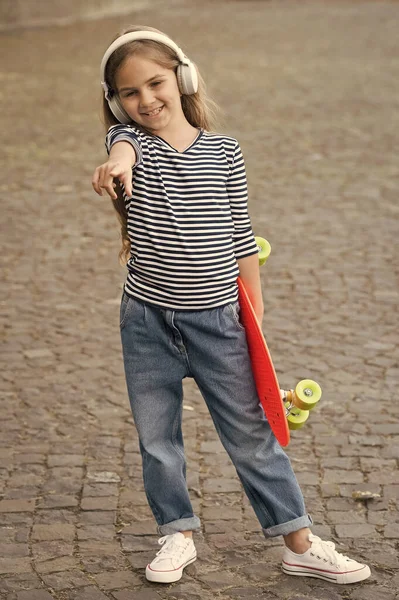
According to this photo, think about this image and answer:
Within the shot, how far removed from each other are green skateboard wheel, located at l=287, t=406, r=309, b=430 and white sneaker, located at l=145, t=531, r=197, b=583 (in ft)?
1.63

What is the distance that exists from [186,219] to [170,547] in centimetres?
102

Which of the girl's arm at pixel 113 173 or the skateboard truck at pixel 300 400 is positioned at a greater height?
the girl's arm at pixel 113 173

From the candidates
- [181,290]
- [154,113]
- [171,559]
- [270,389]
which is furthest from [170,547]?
[154,113]

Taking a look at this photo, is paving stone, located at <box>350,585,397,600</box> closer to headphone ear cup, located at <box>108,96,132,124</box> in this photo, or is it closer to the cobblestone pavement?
the cobblestone pavement

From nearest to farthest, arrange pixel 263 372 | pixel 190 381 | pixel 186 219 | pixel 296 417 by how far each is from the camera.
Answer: pixel 186 219
pixel 263 372
pixel 296 417
pixel 190 381

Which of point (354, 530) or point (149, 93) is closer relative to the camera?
point (149, 93)

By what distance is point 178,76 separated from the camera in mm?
3133

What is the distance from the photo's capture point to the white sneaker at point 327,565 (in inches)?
129

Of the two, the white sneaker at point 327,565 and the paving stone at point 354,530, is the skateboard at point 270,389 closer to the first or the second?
the white sneaker at point 327,565

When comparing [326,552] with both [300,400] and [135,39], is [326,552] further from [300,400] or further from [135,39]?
[135,39]

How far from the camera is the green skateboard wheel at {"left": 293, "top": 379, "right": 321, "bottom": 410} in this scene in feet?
10.4

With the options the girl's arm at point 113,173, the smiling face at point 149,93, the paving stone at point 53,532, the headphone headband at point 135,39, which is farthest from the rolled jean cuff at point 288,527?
the headphone headband at point 135,39

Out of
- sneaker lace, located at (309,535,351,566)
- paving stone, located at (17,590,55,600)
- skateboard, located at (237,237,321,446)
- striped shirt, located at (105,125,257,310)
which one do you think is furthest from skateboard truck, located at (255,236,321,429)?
paving stone, located at (17,590,55,600)

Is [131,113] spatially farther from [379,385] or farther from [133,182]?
[379,385]
